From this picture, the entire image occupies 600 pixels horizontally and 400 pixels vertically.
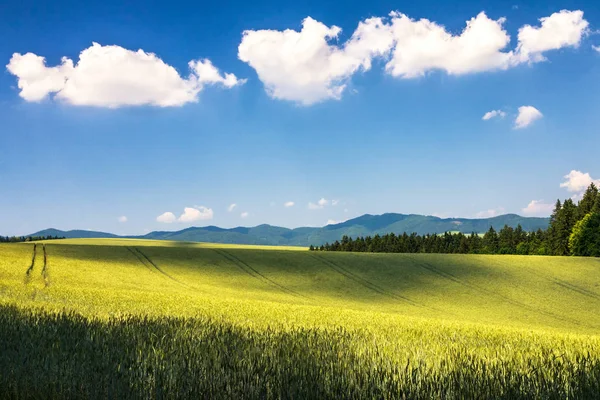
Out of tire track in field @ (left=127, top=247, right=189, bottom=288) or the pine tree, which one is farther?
the pine tree

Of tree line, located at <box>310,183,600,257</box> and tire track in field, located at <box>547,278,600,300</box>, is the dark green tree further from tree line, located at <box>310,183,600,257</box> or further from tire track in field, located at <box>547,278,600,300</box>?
tire track in field, located at <box>547,278,600,300</box>

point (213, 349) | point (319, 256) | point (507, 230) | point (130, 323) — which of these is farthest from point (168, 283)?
point (507, 230)

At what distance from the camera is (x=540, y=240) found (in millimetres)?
99000

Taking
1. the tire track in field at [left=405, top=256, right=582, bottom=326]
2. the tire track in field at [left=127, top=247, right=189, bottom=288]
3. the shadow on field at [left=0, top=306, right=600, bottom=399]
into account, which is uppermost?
the shadow on field at [left=0, top=306, right=600, bottom=399]

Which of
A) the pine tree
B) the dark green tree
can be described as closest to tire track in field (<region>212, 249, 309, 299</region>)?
the dark green tree

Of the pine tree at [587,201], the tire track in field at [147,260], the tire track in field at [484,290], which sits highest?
the pine tree at [587,201]

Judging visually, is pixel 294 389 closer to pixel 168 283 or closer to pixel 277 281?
pixel 168 283

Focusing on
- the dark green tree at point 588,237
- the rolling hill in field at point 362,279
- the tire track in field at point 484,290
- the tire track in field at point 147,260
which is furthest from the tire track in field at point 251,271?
the dark green tree at point 588,237

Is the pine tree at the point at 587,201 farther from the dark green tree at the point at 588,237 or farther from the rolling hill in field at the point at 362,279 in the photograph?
the rolling hill in field at the point at 362,279

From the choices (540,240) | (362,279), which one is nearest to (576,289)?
(362,279)

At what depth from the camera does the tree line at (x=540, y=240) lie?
2950 inches

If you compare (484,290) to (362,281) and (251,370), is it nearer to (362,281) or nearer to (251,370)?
(362,281)

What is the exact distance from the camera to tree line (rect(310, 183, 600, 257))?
74.9m

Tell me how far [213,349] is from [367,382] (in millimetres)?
2417
